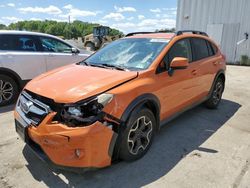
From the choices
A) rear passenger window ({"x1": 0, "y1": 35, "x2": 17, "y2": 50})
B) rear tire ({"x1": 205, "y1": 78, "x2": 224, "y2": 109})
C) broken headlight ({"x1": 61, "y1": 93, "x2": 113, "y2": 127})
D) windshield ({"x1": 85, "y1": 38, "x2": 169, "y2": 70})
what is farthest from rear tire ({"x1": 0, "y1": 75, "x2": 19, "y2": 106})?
rear tire ({"x1": 205, "y1": 78, "x2": 224, "y2": 109})

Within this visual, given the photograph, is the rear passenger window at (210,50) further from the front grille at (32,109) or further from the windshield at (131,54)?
the front grille at (32,109)

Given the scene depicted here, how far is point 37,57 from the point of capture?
6.37 meters

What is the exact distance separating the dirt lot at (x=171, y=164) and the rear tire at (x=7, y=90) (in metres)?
1.05

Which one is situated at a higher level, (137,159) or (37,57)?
(37,57)

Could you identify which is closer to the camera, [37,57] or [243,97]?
[37,57]

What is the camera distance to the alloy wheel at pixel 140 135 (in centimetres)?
334

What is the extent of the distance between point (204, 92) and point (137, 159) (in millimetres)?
2398

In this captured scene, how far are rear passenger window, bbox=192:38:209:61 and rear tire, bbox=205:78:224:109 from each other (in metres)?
0.84

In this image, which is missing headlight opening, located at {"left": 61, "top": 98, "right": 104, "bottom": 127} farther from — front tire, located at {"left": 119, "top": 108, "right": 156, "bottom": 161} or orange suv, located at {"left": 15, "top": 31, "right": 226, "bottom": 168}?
front tire, located at {"left": 119, "top": 108, "right": 156, "bottom": 161}

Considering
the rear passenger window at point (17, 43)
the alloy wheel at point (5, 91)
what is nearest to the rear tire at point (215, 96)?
the rear passenger window at point (17, 43)

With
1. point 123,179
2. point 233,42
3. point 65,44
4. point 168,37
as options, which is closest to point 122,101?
point 123,179

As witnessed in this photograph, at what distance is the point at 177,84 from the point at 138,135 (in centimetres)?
114

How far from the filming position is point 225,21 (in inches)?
613

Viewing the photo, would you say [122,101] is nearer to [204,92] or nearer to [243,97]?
[204,92]
